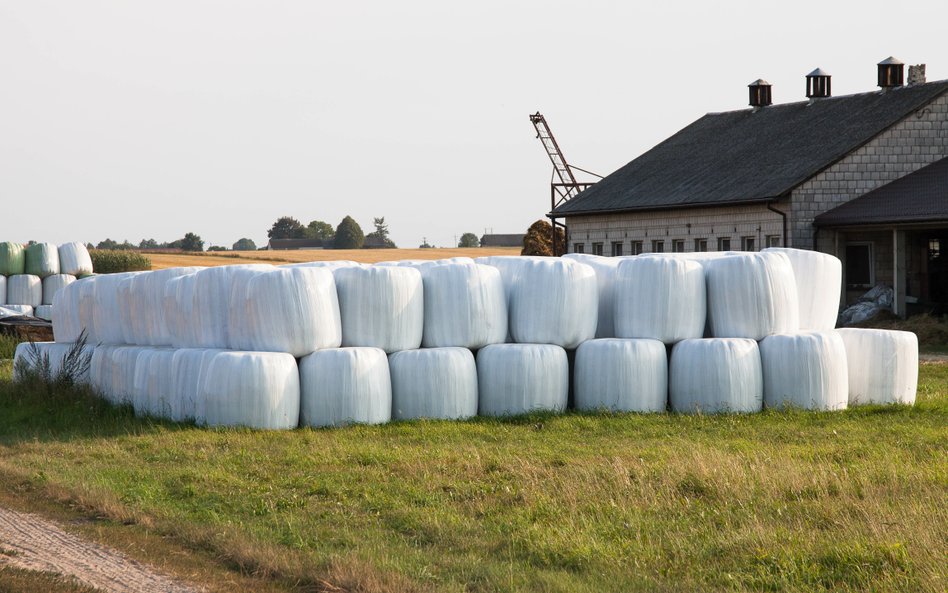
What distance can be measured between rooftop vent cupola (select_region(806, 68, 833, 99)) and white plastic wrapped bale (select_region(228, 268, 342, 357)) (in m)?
27.8

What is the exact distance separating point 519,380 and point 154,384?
163 inches

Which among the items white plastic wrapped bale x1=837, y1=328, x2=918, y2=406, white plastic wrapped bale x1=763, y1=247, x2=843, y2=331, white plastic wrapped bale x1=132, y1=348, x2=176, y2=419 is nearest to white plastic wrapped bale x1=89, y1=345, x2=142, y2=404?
white plastic wrapped bale x1=132, y1=348, x2=176, y2=419

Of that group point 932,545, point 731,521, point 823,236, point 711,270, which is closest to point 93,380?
point 711,270

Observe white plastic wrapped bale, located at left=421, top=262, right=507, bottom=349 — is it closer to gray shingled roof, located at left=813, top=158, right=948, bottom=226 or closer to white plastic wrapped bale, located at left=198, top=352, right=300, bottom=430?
white plastic wrapped bale, located at left=198, top=352, right=300, bottom=430

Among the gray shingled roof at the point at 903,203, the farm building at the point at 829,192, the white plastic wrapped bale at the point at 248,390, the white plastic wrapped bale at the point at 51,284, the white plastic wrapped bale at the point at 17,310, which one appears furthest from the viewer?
the white plastic wrapped bale at the point at 51,284

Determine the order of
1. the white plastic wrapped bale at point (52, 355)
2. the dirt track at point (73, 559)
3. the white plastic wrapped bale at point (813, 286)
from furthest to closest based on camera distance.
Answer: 1. the white plastic wrapped bale at point (52, 355)
2. the white plastic wrapped bale at point (813, 286)
3. the dirt track at point (73, 559)

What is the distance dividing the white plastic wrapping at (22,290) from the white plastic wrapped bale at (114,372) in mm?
16388

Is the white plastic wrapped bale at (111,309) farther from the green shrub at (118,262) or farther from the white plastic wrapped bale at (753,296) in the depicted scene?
the green shrub at (118,262)

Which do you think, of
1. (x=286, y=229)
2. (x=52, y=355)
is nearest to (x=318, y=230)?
(x=286, y=229)

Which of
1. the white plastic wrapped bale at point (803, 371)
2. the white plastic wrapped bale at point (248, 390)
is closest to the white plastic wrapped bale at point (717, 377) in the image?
the white plastic wrapped bale at point (803, 371)

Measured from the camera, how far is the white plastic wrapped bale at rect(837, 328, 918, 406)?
46.0 feet

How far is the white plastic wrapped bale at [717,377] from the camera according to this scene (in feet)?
43.1

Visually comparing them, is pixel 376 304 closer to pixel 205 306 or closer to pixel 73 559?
pixel 205 306

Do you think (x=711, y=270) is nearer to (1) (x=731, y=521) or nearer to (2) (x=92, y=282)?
(1) (x=731, y=521)
